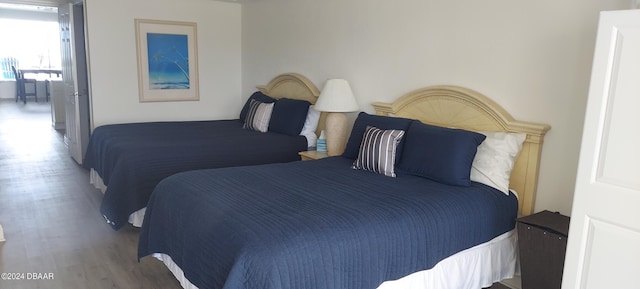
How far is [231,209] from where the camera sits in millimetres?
2109

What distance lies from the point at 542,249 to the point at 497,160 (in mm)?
583

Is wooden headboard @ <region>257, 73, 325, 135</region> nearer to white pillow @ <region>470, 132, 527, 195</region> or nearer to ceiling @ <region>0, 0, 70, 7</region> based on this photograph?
white pillow @ <region>470, 132, 527, 195</region>

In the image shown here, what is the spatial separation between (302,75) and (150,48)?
1.99 m

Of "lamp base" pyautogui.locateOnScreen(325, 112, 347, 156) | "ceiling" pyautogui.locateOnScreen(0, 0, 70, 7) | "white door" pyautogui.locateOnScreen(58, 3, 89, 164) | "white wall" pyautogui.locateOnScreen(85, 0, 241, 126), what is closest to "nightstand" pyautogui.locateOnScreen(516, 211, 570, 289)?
"lamp base" pyautogui.locateOnScreen(325, 112, 347, 156)

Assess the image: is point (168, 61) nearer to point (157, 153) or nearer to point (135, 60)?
point (135, 60)

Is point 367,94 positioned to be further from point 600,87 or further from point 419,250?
point 600,87

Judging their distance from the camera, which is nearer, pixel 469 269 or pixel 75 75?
pixel 469 269

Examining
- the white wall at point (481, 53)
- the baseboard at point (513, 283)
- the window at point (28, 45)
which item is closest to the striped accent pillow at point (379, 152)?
the white wall at point (481, 53)

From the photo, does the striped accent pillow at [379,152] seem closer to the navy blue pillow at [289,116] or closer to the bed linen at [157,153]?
the bed linen at [157,153]

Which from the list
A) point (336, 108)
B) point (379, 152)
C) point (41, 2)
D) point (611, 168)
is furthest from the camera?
point (41, 2)

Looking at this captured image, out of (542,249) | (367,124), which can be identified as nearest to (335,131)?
(367,124)

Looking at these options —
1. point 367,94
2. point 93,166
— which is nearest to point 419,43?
point 367,94

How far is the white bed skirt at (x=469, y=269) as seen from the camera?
7.32 feet

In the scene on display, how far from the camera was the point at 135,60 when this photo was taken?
5277 mm
